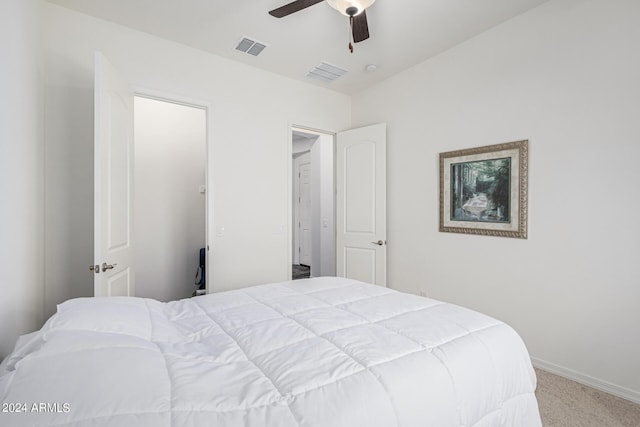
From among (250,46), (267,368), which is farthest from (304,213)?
(267,368)

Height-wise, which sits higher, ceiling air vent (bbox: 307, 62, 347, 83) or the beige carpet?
ceiling air vent (bbox: 307, 62, 347, 83)

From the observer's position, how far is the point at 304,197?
6.79 m

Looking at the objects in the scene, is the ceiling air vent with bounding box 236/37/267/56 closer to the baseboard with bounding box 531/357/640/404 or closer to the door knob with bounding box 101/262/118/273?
the door knob with bounding box 101/262/118/273

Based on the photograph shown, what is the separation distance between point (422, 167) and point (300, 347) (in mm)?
2699

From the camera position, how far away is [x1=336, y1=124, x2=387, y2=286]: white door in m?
3.68

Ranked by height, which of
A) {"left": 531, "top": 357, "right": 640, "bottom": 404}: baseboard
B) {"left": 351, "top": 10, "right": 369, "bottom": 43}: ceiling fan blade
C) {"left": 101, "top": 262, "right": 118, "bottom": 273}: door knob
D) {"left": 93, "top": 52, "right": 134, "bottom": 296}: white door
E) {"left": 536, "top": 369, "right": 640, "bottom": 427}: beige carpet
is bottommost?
{"left": 536, "top": 369, "right": 640, "bottom": 427}: beige carpet

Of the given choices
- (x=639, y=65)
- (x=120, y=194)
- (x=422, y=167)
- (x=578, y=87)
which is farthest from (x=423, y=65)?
(x=120, y=194)

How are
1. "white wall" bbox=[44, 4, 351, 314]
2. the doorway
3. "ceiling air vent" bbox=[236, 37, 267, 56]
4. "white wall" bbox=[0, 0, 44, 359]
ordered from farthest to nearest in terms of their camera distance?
the doorway
"ceiling air vent" bbox=[236, 37, 267, 56]
"white wall" bbox=[44, 4, 351, 314]
"white wall" bbox=[0, 0, 44, 359]

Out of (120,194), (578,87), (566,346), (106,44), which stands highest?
(106,44)

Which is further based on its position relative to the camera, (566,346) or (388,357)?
(566,346)

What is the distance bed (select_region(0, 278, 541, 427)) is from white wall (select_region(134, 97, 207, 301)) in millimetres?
2376

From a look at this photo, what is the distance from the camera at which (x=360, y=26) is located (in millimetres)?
2107

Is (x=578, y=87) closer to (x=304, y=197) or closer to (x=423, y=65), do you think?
(x=423, y=65)

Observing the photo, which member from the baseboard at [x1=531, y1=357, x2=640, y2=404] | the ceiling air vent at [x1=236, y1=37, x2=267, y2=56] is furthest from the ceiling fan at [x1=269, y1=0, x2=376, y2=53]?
the baseboard at [x1=531, y1=357, x2=640, y2=404]
